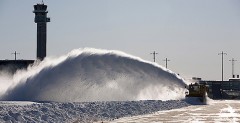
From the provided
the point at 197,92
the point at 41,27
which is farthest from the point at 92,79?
the point at 41,27

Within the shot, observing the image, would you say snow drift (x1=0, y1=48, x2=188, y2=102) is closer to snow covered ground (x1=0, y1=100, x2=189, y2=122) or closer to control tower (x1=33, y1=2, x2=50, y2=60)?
snow covered ground (x1=0, y1=100, x2=189, y2=122)

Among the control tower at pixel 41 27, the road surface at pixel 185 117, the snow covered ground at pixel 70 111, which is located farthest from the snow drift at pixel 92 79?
the control tower at pixel 41 27

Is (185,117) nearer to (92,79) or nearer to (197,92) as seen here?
(92,79)

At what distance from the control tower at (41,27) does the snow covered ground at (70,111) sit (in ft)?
318

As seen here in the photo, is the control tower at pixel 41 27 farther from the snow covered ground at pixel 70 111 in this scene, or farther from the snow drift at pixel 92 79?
the snow covered ground at pixel 70 111

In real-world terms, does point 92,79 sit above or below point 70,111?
above

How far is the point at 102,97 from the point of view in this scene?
41312mm

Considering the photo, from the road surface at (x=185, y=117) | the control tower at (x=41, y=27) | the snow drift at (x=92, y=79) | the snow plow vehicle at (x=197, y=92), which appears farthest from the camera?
the control tower at (x=41, y=27)

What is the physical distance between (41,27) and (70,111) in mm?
115613

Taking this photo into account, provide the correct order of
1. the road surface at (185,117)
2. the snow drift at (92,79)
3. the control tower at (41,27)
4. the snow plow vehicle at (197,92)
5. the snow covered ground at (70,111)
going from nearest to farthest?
the snow covered ground at (70,111), the road surface at (185,117), the snow drift at (92,79), the snow plow vehicle at (197,92), the control tower at (41,27)

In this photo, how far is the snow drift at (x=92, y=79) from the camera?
1553 inches

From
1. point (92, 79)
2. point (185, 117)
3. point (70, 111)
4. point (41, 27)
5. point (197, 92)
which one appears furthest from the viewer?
point (41, 27)

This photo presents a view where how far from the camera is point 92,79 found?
41.2 metres

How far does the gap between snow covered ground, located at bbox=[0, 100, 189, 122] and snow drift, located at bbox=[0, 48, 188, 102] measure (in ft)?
26.8
